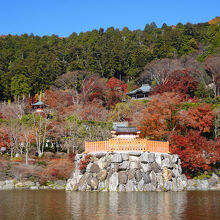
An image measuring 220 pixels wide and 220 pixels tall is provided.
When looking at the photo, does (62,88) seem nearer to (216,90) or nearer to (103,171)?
(216,90)

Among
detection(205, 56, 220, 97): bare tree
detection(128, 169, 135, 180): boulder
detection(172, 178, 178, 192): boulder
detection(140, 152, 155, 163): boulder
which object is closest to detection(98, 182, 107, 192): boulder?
detection(128, 169, 135, 180): boulder

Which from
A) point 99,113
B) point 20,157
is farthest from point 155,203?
point 99,113

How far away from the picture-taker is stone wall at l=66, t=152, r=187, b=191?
19.5 metres

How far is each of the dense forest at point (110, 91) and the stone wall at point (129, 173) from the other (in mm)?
3849

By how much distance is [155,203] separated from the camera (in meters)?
14.3

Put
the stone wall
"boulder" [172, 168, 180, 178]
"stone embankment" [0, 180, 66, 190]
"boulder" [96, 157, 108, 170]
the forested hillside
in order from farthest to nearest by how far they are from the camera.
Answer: the forested hillside → "stone embankment" [0, 180, 66, 190] → "boulder" [172, 168, 180, 178] → "boulder" [96, 157, 108, 170] → the stone wall

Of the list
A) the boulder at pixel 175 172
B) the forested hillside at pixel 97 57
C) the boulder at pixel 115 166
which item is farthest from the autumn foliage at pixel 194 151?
the forested hillside at pixel 97 57

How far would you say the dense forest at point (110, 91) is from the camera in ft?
90.5

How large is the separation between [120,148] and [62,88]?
1332 inches

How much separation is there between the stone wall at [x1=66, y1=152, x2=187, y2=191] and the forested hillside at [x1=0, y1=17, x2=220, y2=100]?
112ft

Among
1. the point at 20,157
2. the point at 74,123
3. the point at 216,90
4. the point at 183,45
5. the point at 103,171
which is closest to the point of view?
the point at 103,171

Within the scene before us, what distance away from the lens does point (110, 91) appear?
50.8 meters

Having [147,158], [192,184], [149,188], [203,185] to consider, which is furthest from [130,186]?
[203,185]

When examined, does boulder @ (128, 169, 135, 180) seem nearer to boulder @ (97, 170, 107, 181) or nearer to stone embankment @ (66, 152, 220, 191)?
stone embankment @ (66, 152, 220, 191)
